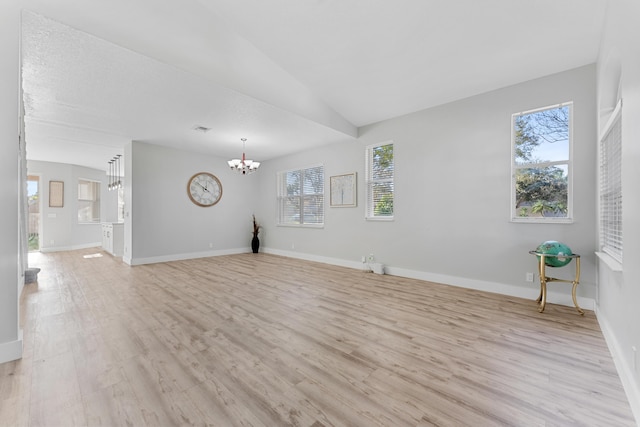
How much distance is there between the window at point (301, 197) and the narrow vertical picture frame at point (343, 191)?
1.36ft

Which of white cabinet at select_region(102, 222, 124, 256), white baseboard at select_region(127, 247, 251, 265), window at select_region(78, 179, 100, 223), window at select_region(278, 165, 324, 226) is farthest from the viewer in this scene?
window at select_region(78, 179, 100, 223)

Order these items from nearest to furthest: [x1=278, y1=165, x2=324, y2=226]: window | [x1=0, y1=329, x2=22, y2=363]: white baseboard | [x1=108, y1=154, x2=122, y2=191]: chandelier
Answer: [x1=0, y1=329, x2=22, y2=363]: white baseboard → [x1=278, y1=165, x2=324, y2=226]: window → [x1=108, y1=154, x2=122, y2=191]: chandelier

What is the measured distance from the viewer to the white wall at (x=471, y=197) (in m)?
3.11

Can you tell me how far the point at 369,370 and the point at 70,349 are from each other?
7.79 feet

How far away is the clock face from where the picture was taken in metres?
6.56

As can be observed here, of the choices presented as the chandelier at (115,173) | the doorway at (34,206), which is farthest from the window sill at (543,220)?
the doorway at (34,206)

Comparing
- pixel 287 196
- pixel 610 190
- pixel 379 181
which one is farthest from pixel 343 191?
pixel 610 190

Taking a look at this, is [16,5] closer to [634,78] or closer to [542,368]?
[634,78]

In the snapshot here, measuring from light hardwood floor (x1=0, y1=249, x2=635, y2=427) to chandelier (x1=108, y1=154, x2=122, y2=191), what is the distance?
4.29 meters

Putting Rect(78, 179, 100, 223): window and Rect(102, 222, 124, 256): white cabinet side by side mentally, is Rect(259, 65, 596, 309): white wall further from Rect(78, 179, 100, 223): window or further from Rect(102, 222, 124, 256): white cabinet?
Rect(78, 179, 100, 223): window

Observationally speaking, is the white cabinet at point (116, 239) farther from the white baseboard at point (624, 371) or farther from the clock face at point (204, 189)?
the white baseboard at point (624, 371)

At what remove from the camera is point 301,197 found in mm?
6656

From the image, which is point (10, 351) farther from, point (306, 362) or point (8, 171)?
point (306, 362)

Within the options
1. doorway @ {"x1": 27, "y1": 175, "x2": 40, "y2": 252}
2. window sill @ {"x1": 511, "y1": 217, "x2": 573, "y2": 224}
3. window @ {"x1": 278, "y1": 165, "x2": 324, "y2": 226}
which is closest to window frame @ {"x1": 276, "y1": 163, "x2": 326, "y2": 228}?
window @ {"x1": 278, "y1": 165, "x2": 324, "y2": 226}
